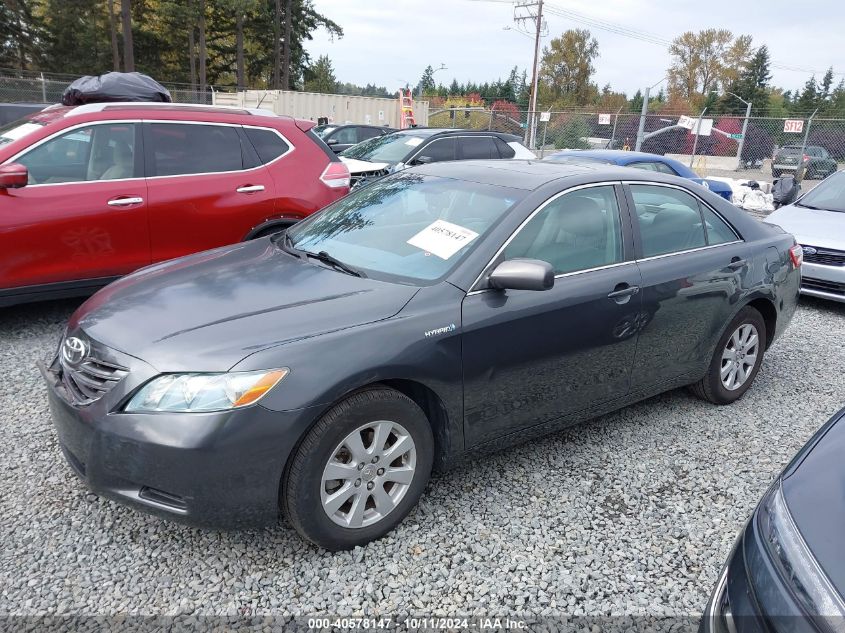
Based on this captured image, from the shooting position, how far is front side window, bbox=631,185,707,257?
361 cm

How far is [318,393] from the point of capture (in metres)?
2.32

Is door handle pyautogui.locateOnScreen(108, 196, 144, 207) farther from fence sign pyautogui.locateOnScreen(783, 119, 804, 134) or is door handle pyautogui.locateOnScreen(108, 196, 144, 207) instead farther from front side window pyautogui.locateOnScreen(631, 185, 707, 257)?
fence sign pyautogui.locateOnScreen(783, 119, 804, 134)

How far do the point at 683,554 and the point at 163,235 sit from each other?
444cm

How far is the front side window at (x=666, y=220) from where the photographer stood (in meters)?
3.61

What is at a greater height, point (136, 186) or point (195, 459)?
point (136, 186)

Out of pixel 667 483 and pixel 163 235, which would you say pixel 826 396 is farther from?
pixel 163 235

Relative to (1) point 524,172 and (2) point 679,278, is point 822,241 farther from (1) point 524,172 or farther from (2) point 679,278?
(1) point 524,172

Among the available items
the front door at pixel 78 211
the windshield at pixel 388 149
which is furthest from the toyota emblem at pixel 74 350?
the windshield at pixel 388 149

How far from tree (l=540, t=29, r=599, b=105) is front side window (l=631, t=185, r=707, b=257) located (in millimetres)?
82056

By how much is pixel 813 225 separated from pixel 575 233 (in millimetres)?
5408

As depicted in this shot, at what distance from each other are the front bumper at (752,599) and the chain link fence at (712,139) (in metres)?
16.8

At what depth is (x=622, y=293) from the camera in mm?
3336

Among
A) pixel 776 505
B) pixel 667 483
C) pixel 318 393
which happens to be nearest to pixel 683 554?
pixel 667 483

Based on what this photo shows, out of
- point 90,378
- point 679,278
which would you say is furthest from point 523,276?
point 90,378
